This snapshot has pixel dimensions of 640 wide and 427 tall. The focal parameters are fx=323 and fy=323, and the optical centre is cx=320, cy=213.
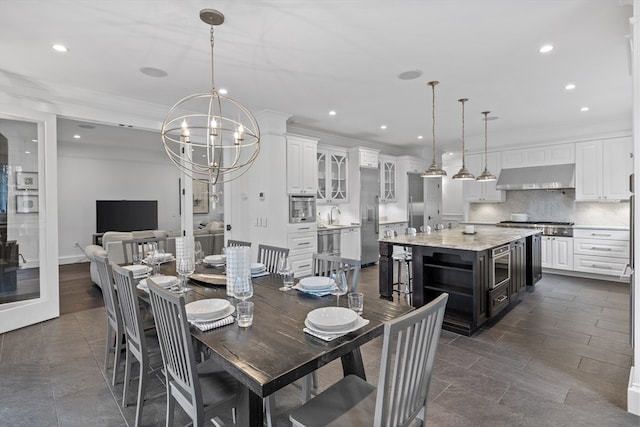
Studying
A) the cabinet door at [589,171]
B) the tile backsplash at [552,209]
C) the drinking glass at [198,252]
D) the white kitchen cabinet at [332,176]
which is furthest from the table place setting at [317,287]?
the tile backsplash at [552,209]

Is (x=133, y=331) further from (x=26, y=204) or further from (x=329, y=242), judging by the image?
(x=329, y=242)

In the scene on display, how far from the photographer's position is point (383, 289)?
409cm

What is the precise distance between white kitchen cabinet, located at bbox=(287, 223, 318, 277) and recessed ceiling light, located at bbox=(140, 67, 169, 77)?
104 inches

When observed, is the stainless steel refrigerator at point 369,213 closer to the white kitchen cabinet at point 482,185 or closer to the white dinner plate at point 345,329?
the white kitchen cabinet at point 482,185

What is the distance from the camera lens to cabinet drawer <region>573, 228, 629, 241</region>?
17.5 feet

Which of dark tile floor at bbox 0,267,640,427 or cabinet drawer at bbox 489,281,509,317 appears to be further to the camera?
cabinet drawer at bbox 489,281,509,317

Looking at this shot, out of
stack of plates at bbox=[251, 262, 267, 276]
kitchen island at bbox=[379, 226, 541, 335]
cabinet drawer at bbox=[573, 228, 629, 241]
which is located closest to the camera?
stack of plates at bbox=[251, 262, 267, 276]

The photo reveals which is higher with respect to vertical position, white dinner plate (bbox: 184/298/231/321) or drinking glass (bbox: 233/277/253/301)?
drinking glass (bbox: 233/277/253/301)

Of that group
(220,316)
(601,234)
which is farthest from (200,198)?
(601,234)

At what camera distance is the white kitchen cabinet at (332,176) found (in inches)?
244

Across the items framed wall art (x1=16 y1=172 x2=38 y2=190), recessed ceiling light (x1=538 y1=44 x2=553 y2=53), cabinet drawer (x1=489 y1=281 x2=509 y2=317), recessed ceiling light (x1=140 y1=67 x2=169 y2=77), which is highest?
recessed ceiling light (x1=538 y1=44 x2=553 y2=53)

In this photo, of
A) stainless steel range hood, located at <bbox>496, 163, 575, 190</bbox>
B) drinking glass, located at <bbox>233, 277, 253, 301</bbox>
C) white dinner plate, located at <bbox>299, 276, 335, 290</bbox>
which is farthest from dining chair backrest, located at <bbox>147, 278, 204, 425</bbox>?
stainless steel range hood, located at <bbox>496, 163, 575, 190</bbox>

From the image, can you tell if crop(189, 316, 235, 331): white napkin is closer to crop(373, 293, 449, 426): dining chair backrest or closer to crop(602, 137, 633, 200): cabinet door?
crop(373, 293, 449, 426): dining chair backrest

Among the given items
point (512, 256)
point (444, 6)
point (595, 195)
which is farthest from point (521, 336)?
point (595, 195)
